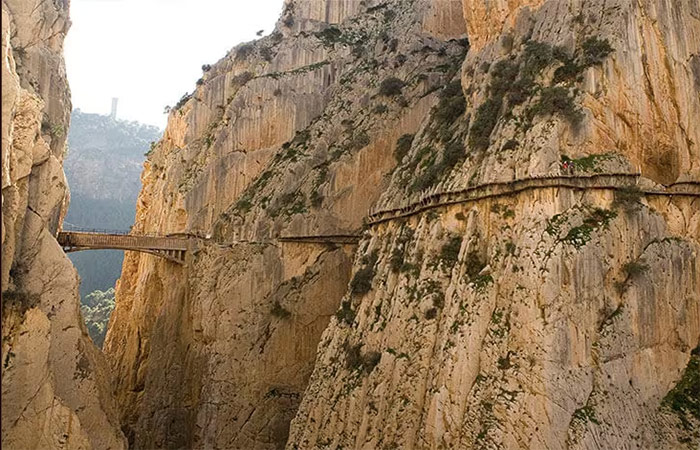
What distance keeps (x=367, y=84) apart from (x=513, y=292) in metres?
26.4

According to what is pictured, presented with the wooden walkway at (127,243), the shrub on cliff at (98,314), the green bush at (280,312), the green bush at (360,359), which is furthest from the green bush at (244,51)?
the shrub on cliff at (98,314)

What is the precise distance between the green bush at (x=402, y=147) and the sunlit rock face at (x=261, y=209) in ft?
2.83

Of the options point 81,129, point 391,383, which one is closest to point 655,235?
point 391,383

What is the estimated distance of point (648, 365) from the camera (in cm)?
2225

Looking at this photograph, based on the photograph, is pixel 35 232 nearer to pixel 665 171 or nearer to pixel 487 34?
pixel 487 34

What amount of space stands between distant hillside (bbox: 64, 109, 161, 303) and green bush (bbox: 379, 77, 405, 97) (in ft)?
273

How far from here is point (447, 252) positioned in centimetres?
2766

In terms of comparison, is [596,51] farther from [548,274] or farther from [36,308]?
[36,308]

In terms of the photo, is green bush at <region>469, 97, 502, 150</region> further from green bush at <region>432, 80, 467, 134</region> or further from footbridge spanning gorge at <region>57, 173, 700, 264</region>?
green bush at <region>432, 80, 467, 134</region>

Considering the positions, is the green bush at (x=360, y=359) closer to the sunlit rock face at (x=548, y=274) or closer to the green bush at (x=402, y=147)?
the sunlit rock face at (x=548, y=274)

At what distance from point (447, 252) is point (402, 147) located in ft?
45.5

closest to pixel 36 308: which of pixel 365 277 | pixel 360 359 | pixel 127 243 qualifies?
pixel 127 243

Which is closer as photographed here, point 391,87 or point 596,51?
point 596,51

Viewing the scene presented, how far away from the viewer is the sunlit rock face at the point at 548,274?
21.7 metres
